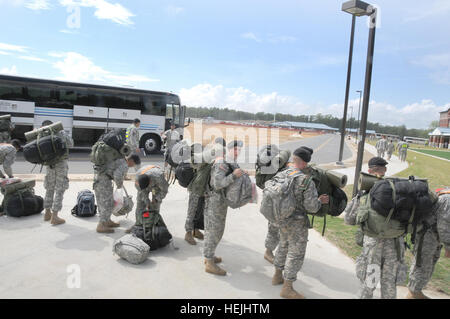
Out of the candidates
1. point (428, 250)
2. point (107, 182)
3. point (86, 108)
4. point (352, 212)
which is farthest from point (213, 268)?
point (86, 108)

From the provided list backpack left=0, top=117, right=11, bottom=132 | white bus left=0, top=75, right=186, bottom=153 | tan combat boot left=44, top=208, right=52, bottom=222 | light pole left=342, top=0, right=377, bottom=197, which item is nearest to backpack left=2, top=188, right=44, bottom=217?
tan combat boot left=44, top=208, right=52, bottom=222

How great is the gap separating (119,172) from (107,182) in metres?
0.29

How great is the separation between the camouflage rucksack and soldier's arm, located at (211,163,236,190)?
1.68 ft

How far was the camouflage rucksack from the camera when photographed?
332cm

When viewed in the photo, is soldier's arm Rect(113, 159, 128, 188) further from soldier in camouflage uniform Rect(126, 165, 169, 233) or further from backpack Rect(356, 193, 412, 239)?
backpack Rect(356, 193, 412, 239)

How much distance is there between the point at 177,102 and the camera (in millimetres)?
16609

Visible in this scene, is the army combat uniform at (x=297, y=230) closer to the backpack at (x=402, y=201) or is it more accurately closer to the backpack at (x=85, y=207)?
the backpack at (x=402, y=201)

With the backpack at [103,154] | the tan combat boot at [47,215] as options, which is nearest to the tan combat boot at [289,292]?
the backpack at [103,154]

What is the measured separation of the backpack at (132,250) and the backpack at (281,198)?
5.66 feet

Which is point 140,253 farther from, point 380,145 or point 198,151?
point 380,145
